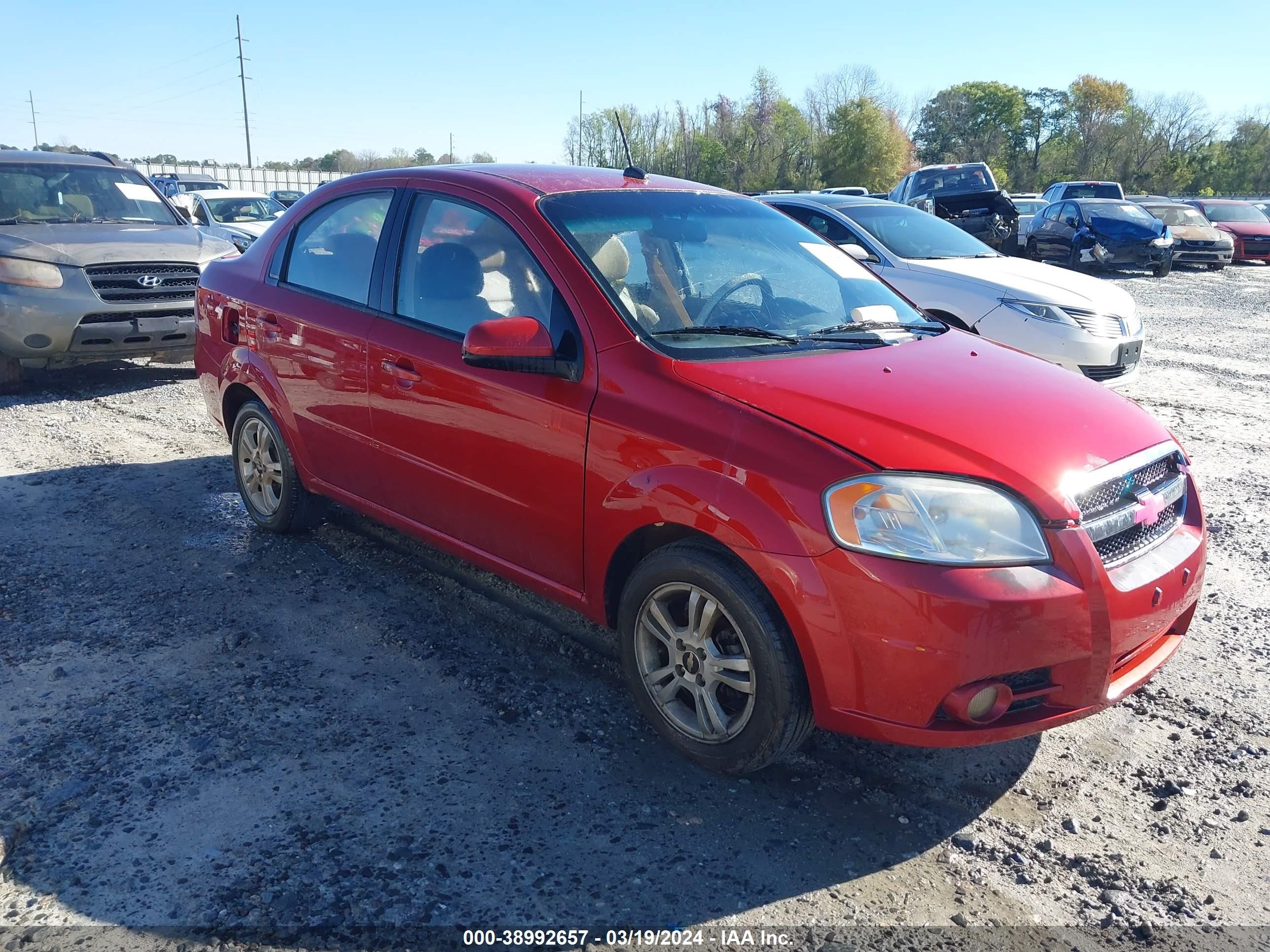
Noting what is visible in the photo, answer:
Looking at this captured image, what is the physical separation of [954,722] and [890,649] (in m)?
0.30

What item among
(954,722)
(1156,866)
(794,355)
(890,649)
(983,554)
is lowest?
(1156,866)

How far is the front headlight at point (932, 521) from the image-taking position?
8.52 feet

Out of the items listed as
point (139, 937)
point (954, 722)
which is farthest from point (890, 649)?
point (139, 937)

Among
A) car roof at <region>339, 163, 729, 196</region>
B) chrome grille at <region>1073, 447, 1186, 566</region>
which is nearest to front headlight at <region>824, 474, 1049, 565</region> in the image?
chrome grille at <region>1073, 447, 1186, 566</region>

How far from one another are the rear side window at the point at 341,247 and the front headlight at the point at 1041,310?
5.34m

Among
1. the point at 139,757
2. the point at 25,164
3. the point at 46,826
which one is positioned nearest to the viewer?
the point at 46,826

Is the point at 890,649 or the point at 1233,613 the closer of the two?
the point at 890,649

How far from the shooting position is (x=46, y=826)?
277cm

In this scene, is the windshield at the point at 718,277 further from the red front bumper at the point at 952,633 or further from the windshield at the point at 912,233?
the windshield at the point at 912,233

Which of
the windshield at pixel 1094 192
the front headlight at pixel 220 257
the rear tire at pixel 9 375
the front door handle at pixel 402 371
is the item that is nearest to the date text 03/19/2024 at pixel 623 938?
the front door handle at pixel 402 371

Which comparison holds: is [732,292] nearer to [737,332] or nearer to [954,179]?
[737,332]

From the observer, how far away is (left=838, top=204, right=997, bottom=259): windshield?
8.62 m

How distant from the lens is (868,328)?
369 centimetres

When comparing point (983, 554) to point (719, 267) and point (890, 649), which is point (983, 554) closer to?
point (890, 649)
